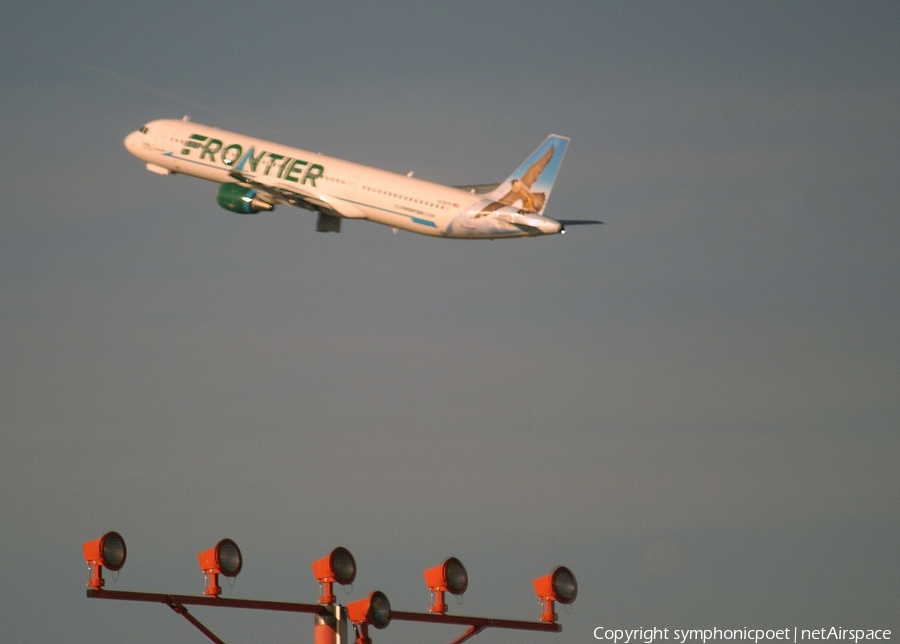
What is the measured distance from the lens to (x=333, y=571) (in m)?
61.8

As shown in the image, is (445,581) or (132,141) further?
(132,141)

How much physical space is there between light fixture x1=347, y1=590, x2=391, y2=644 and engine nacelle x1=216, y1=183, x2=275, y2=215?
62148mm

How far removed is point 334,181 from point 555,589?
54749 millimetres

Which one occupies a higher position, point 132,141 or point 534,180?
point 132,141

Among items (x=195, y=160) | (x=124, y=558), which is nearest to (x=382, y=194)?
(x=195, y=160)

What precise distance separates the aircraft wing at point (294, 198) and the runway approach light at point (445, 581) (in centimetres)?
5554

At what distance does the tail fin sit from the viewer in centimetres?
11244

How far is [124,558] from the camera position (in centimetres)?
5891

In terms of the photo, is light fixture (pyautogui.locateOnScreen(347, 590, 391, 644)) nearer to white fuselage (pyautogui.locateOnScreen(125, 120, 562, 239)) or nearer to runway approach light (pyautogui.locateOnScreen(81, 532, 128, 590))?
runway approach light (pyautogui.locateOnScreen(81, 532, 128, 590))

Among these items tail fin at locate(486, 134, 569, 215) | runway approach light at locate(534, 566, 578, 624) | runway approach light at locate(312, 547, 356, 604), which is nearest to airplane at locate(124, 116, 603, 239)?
tail fin at locate(486, 134, 569, 215)

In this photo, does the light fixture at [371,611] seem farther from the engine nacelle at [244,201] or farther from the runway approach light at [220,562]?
the engine nacelle at [244,201]

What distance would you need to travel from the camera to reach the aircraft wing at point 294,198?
118 meters

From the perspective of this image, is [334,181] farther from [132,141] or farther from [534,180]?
[132,141]

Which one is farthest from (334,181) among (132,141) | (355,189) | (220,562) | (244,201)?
(220,562)
